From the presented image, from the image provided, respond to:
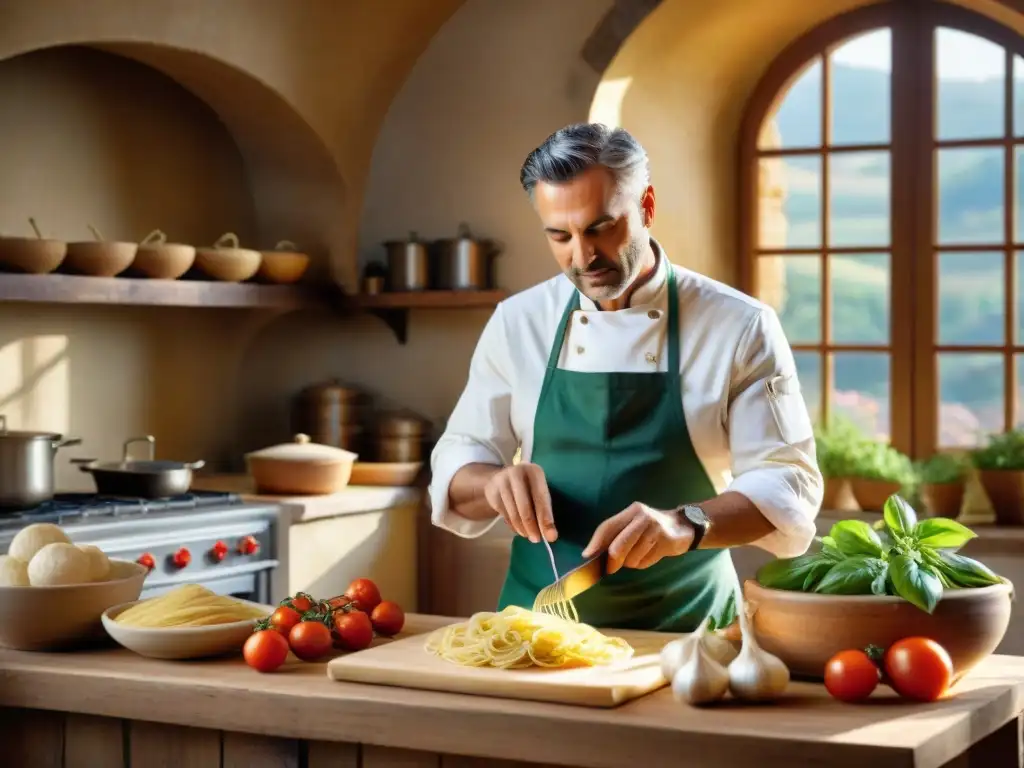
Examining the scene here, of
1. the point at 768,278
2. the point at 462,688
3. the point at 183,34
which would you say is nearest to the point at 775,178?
Result: the point at 768,278

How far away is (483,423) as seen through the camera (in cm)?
306

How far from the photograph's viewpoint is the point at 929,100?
5.09 metres

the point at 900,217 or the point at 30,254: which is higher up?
the point at 900,217

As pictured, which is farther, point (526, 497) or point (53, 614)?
point (526, 497)

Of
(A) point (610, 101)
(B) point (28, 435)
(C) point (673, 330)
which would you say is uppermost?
(A) point (610, 101)

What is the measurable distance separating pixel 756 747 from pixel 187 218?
Result: 4.01 meters

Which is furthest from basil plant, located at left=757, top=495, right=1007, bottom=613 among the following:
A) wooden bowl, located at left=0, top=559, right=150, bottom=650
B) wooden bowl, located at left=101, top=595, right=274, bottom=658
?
wooden bowl, located at left=0, top=559, right=150, bottom=650

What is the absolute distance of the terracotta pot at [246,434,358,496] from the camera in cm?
490

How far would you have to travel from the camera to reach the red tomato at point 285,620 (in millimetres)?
2453

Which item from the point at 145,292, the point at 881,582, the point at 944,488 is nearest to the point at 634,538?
the point at 881,582

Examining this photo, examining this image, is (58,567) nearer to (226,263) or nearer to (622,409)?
(622,409)

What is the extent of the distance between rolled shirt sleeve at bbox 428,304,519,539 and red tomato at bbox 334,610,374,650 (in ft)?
1.47

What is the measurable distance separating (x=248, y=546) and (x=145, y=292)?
2.91 ft

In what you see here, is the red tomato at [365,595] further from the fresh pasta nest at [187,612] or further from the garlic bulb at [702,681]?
the garlic bulb at [702,681]
